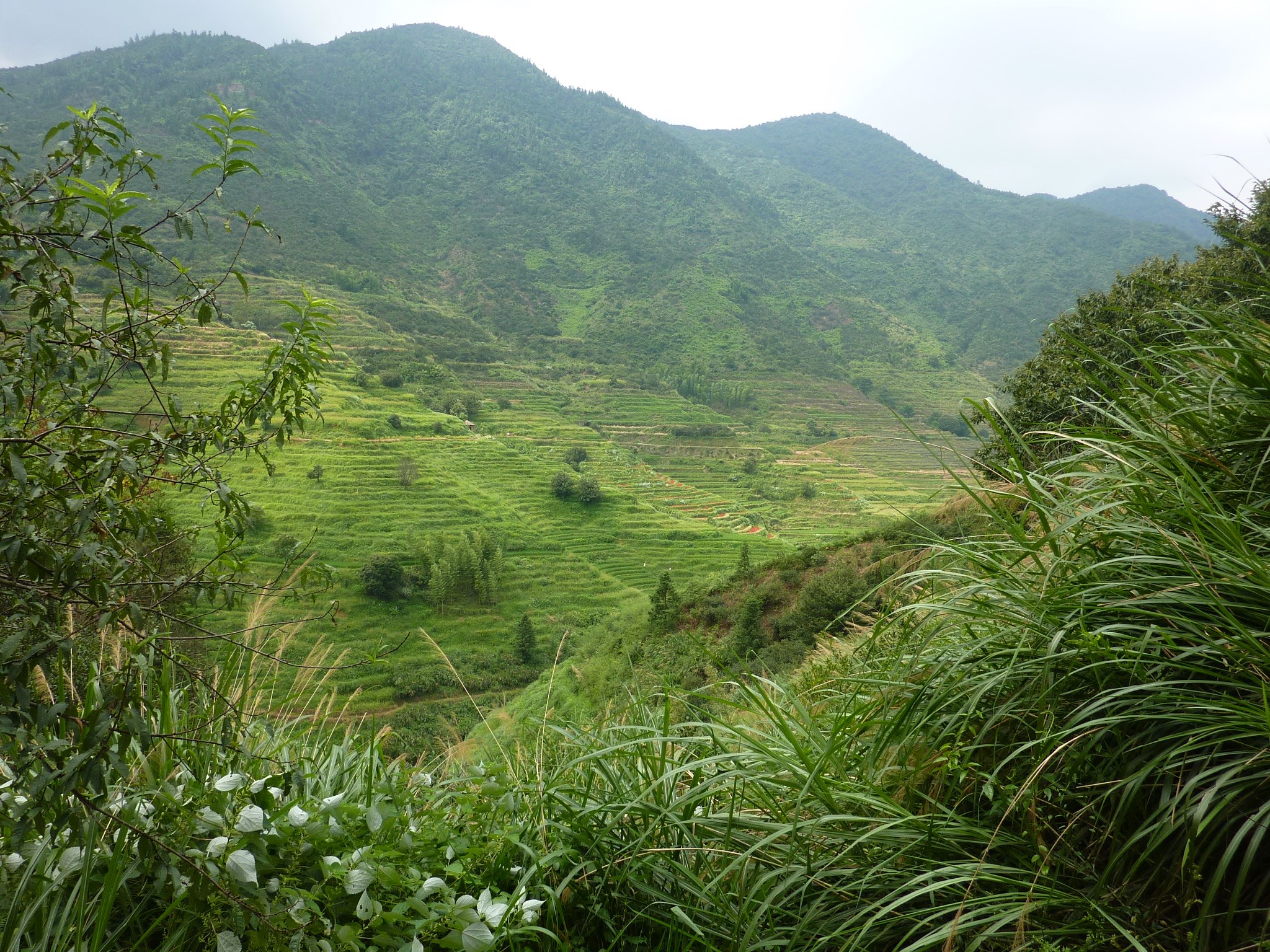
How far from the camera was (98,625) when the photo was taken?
1159 millimetres

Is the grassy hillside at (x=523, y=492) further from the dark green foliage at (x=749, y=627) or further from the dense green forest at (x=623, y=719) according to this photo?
the dense green forest at (x=623, y=719)

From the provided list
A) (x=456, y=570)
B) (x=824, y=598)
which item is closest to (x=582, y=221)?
(x=456, y=570)

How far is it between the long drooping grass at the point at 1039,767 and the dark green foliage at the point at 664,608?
22352 millimetres

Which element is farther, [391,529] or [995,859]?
[391,529]

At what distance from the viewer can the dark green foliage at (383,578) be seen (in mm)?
38406

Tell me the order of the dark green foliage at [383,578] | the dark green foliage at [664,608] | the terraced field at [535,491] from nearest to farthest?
the dark green foliage at [664,608] < the dark green foliage at [383,578] < the terraced field at [535,491]

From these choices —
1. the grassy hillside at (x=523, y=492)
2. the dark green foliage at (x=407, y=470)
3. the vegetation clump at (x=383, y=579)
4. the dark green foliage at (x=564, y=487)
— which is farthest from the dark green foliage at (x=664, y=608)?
the dark green foliage at (x=407, y=470)

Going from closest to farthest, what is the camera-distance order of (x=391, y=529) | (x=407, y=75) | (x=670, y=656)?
(x=670, y=656) → (x=391, y=529) → (x=407, y=75)

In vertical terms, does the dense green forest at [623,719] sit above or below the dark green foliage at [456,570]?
above

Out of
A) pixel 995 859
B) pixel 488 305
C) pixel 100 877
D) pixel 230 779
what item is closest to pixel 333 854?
pixel 230 779

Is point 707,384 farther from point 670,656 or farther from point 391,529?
point 670,656

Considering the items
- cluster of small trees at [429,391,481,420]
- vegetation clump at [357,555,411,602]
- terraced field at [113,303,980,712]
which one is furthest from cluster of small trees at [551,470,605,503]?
vegetation clump at [357,555,411,602]

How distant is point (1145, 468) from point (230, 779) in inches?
82.2

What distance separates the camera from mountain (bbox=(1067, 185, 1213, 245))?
370 feet
